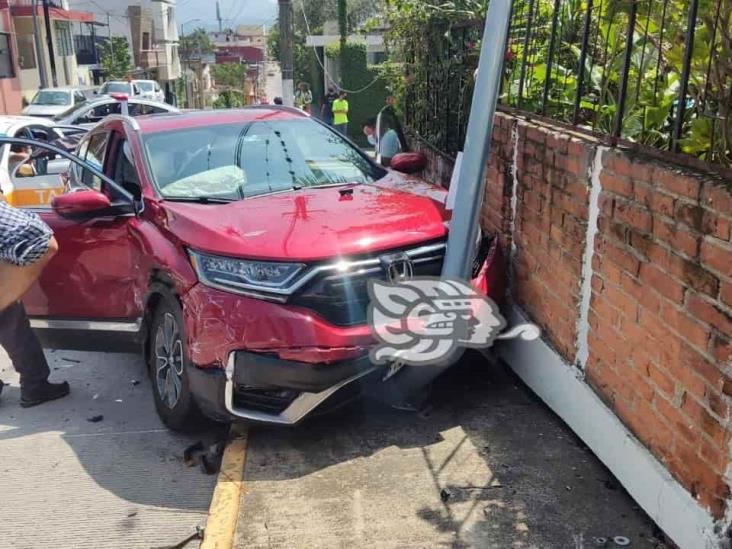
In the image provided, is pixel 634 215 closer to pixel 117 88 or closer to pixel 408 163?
pixel 408 163

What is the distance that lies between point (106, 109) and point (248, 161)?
14181 mm

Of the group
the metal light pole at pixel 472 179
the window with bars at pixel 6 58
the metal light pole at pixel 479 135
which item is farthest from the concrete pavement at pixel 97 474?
the window with bars at pixel 6 58

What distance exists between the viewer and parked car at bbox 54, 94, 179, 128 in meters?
15.4

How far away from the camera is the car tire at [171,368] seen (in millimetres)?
4012

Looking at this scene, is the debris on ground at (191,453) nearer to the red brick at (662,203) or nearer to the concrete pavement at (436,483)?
the concrete pavement at (436,483)

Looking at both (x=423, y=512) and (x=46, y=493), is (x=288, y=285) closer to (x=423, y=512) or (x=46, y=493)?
(x=423, y=512)

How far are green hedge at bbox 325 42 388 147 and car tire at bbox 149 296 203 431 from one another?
2392 cm

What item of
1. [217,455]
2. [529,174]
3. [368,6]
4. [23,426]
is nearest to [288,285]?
[217,455]

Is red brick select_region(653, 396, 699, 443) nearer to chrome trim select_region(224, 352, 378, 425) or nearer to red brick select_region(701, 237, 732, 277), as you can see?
red brick select_region(701, 237, 732, 277)

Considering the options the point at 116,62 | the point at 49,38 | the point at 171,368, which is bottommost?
the point at 171,368

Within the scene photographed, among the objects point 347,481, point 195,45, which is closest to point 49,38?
point 347,481

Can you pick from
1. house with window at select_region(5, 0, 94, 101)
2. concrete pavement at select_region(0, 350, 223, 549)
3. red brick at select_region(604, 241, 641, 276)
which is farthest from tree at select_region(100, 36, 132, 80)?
red brick at select_region(604, 241, 641, 276)

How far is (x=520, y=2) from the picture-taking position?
552 centimetres

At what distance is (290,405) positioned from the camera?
3689 millimetres
